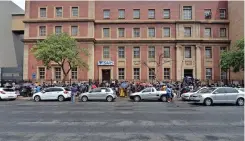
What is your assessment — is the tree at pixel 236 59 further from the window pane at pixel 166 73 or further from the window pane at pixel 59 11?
the window pane at pixel 59 11

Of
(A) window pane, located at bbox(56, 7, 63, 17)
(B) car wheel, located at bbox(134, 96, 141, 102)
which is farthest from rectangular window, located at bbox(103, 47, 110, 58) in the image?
(B) car wheel, located at bbox(134, 96, 141, 102)

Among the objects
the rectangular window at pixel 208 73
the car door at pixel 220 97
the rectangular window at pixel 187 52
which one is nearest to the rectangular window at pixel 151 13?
the rectangular window at pixel 187 52

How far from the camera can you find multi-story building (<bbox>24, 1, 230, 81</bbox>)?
42250 millimetres

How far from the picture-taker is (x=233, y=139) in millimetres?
7840

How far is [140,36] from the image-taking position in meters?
43.1

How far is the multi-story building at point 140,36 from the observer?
42.2m

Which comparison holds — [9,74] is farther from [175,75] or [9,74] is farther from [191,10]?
[191,10]

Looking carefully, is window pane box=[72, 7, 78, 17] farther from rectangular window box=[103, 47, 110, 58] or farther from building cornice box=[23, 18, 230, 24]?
rectangular window box=[103, 47, 110, 58]

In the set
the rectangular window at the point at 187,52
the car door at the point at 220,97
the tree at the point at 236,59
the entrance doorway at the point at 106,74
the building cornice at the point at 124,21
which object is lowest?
the car door at the point at 220,97

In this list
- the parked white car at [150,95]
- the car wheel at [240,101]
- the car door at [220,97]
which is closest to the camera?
the car door at [220,97]

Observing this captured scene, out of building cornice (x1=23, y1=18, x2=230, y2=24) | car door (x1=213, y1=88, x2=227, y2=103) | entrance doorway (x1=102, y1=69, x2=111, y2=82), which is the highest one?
building cornice (x1=23, y1=18, x2=230, y2=24)

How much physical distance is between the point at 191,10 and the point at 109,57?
1577cm

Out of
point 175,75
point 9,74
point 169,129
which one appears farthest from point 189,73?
point 169,129

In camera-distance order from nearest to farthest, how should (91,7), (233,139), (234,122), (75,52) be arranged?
(233,139) → (234,122) → (75,52) → (91,7)
